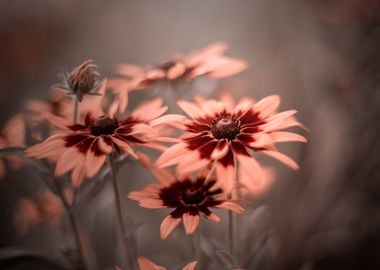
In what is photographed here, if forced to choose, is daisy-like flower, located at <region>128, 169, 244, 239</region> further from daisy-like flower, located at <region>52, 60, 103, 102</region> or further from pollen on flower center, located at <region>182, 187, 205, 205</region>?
daisy-like flower, located at <region>52, 60, 103, 102</region>

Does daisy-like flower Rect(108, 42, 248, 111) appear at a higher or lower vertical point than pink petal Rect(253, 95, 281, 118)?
higher

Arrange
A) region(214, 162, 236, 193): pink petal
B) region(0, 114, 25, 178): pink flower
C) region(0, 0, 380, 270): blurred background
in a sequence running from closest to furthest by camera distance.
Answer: region(214, 162, 236, 193): pink petal
region(0, 114, 25, 178): pink flower
region(0, 0, 380, 270): blurred background

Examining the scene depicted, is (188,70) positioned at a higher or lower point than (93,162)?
higher

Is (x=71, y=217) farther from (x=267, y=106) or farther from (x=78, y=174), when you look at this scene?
(x=267, y=106)

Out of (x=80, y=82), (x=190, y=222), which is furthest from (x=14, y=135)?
(x=190, y=222)

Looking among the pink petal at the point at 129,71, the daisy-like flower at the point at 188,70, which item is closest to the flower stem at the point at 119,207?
the daisy-like flower at the point at 188,70

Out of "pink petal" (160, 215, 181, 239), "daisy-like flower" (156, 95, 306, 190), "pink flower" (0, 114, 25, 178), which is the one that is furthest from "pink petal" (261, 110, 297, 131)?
"pink flower" (0, 114, 25, 178)

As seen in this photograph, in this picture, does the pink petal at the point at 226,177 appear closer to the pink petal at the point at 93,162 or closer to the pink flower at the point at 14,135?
the pink petal at the point at 93,162
